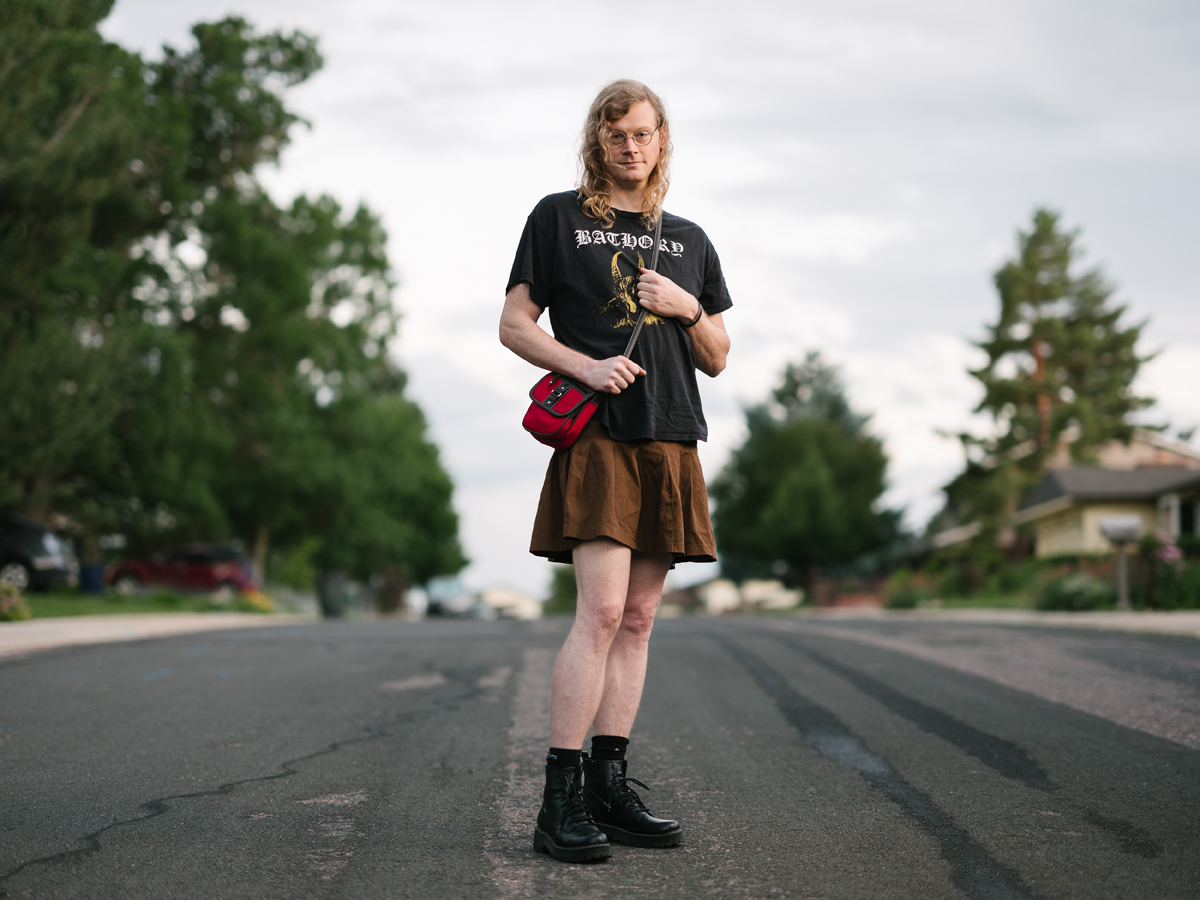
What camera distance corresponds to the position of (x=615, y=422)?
10.7 ft

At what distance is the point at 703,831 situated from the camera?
3.37 m

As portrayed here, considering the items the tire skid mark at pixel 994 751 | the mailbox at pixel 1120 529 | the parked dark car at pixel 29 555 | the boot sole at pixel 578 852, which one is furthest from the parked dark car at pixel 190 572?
the boot sole at pixel 578 852

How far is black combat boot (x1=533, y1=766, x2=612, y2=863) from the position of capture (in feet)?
9.84

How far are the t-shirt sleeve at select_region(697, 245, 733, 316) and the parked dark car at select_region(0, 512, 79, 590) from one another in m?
19.8

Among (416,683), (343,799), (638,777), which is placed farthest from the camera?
(416,683)

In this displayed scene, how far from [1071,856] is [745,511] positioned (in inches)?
1963

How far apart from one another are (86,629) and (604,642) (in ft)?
37.0

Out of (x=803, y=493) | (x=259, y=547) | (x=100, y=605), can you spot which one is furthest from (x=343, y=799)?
(x=803, y=493)

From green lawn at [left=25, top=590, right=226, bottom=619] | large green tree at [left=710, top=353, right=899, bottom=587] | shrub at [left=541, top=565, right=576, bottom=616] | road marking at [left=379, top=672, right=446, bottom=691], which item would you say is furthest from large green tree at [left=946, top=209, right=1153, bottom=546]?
shrub at [left=541, top=565, right=576, bottom=616]

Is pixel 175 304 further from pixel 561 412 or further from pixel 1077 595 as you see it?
pixel 561 412

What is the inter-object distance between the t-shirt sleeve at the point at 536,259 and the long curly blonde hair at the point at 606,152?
0.47 feet

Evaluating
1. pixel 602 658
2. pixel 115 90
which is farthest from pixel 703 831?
pixel 115 90

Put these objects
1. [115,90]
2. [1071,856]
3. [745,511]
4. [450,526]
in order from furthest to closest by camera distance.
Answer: [450,526] < [745,511] < [115,90] < [1071,856]

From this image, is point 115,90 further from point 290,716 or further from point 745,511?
point 745,511
